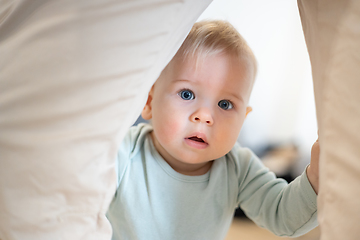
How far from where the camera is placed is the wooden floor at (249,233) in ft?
5.02

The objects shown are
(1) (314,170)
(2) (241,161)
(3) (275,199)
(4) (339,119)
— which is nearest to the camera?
(4) (339,119)

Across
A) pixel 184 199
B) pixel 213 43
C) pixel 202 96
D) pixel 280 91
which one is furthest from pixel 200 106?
pixel 280 91

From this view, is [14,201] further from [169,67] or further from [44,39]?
[169,67]

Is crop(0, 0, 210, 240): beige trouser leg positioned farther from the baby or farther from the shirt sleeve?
the shirt sleeve

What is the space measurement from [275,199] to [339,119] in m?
0.44

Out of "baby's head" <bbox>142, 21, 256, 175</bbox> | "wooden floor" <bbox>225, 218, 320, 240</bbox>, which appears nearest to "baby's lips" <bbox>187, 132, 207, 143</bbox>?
"baby's head" <bbox>142, 21, 256, 175</bbox>

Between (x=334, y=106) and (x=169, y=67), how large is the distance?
0.42m

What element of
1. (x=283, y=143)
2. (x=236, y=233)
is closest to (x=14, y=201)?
(x=236, y=233)

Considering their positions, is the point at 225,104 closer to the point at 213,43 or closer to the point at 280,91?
the point at 213,43

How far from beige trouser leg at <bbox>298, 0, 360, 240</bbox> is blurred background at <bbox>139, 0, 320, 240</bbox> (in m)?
1.55

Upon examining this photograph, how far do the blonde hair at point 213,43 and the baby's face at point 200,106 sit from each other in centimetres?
2

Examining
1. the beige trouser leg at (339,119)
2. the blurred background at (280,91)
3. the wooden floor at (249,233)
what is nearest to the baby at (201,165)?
the beige trouser leg at (339,119)

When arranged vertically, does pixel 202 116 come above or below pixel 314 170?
above

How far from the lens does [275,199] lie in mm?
788
